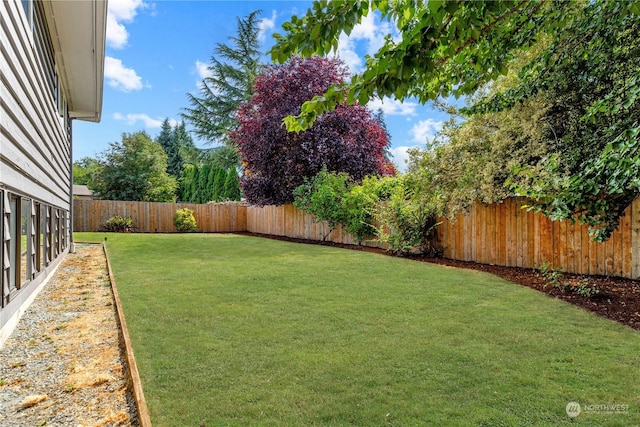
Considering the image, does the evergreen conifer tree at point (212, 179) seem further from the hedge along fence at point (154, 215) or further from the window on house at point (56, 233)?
the window on house at point (56, 233)

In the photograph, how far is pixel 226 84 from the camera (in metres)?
24.2

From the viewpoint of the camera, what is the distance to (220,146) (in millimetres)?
25109

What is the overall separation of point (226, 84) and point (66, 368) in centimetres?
2371

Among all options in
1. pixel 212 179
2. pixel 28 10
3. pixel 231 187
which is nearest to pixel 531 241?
pixel 28 10

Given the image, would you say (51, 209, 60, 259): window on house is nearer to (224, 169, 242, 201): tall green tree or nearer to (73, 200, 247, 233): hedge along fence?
(73, 200, 247, 233): hedge along fence

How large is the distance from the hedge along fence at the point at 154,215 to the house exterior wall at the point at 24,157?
11.9 metres

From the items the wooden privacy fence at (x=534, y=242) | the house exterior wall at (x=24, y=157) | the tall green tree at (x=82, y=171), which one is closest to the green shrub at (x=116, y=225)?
the house exterior wall at (x=24, y=157)

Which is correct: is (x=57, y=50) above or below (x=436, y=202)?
above

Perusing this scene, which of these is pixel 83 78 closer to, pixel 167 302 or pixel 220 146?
pixel 167 302

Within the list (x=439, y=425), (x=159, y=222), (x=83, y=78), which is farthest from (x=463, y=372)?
(x=159, y=222)

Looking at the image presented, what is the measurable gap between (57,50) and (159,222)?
1240 centimetres

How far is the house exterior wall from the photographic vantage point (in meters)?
2.97

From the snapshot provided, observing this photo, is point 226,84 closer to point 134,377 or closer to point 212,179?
point 212,179

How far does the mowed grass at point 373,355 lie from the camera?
7.10 ft
